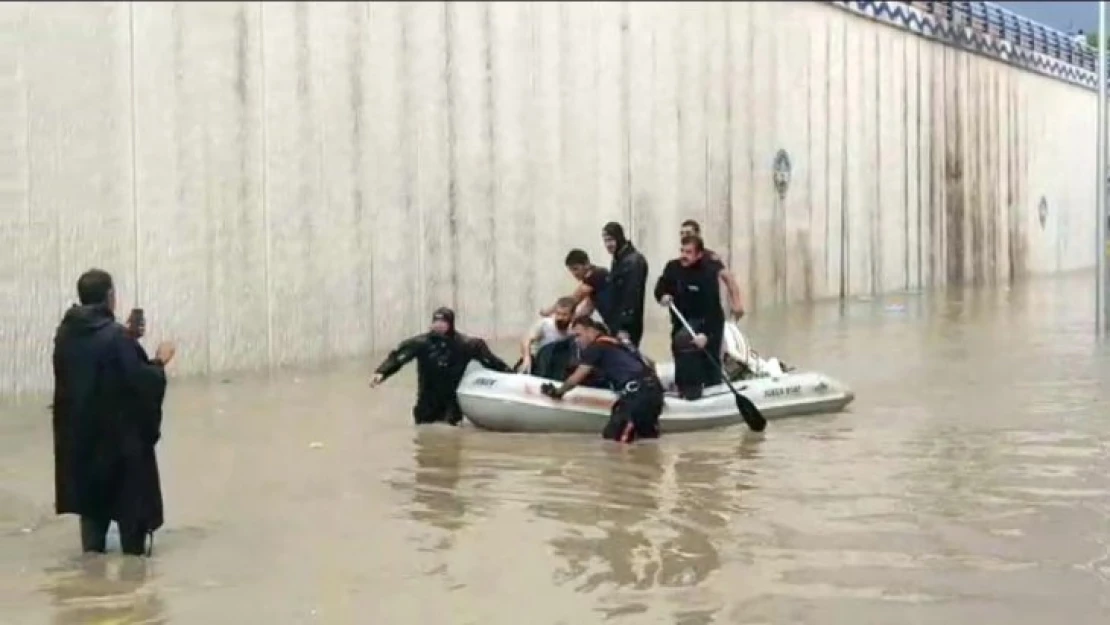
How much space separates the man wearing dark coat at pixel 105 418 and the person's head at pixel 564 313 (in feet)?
17.5

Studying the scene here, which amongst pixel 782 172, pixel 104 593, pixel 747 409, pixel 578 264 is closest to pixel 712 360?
pixel 747 409

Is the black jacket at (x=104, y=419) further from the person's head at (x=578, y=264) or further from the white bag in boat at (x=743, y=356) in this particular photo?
the white bag in boat at (x=743, y=356)

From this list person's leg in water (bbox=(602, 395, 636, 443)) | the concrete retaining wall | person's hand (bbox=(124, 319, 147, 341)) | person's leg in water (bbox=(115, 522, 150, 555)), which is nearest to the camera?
person's leg in water (bbox=(115, 522, 150, 555))

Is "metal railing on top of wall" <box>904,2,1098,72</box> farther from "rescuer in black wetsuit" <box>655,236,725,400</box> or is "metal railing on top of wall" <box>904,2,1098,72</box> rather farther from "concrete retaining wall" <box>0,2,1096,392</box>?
"rescuer in black wetsuit" <box>655,236,725,400</box>

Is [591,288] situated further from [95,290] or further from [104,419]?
[104,419]

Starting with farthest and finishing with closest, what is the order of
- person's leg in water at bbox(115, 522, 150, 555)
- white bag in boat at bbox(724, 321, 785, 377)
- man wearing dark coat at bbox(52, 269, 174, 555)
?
white bag in boat at bbox(724, 321, 785, 377) → person's leg in water at bbox(115, 522, 150, 555) → man wearing dark coat at bbox(52, 269, 174, 555)

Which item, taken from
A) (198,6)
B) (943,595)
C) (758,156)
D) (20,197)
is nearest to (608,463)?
(943,595)

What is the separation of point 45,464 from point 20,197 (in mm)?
4685

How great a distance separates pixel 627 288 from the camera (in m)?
12.5

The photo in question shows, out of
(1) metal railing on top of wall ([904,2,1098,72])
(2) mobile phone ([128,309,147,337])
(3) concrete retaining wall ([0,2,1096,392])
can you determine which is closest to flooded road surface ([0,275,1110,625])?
(2) mobile phone ([128,309,147,337])

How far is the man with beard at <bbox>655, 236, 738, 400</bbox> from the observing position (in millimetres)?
12328

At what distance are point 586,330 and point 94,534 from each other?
4994 millimetres

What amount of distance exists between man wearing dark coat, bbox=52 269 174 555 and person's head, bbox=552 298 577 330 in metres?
5.33

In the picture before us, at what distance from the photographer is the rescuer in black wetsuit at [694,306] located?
1233 centimetres
